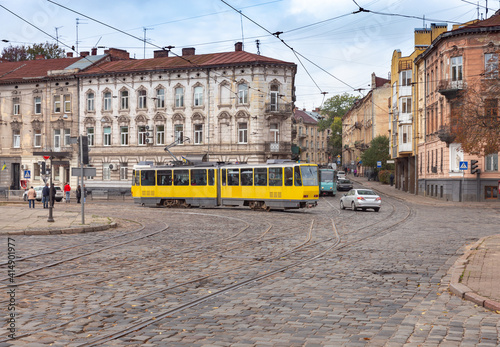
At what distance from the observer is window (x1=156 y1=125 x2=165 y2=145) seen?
192 ft

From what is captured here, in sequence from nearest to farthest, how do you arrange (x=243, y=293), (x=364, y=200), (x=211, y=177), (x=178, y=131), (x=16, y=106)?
(x=243, y=293), (x=364, y=200), (x=211, y=177), (x=178, y=131), (x=16, y=106)

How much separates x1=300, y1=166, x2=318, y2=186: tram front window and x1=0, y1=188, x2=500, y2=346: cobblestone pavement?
1466 centimetres

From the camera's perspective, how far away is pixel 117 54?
66500 mm

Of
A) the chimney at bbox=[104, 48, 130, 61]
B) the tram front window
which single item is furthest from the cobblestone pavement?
the chimney at bbox=[104, 48, 130, 61]

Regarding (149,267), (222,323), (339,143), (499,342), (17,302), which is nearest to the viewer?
(499,342)

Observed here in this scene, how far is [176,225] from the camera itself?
23859mm

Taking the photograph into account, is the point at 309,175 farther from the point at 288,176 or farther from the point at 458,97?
the point at 458,97

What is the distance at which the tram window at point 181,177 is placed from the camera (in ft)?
128

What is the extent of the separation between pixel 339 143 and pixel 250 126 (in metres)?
84.9

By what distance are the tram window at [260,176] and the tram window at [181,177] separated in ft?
19.2

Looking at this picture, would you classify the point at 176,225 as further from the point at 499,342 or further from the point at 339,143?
the point at 339,143

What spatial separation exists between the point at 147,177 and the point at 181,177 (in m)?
3.17

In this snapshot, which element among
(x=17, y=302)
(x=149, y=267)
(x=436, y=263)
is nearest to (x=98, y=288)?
(x=17, y=302)

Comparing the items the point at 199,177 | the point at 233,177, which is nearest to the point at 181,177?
the point at 199,177
